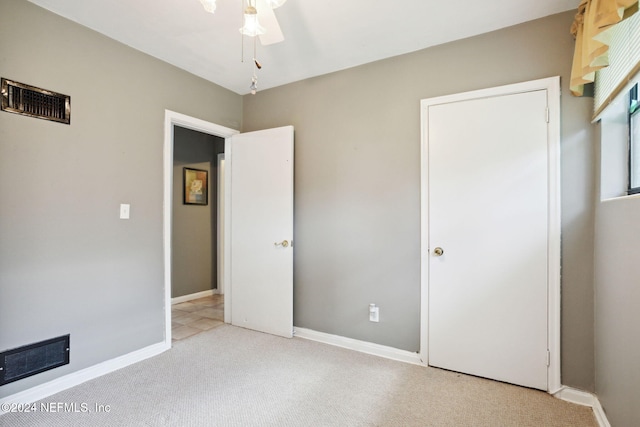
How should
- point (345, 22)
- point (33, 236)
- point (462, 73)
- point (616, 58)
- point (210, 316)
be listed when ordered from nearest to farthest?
1. point (616, 58)
2. point (33, 236)
3. point (345, 22)
4. point (462, 73)
5. point (210, 316)

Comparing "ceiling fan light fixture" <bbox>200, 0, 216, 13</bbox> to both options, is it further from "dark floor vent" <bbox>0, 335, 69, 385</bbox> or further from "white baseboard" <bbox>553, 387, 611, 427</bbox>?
"white baseboard" <bbox>553, 387, 611, 427</bbox>

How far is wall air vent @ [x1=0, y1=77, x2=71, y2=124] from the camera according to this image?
1839 millimetres

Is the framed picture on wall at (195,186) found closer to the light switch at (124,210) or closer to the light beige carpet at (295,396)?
the light switch at (124,210)

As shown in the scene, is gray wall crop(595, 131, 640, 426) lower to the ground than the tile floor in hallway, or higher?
higher

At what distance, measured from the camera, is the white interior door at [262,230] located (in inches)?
115

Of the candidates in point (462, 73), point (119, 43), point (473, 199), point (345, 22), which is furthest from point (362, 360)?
point (119, 43)

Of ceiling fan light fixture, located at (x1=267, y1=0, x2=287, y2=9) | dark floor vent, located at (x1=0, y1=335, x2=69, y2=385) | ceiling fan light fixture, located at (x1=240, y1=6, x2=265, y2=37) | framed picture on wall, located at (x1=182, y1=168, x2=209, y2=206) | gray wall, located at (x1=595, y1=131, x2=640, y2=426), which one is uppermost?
ceiling fan light fixture, located at (x1=267, y1=0, x2=287, y2=9)

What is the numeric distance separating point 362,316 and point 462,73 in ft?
6.96

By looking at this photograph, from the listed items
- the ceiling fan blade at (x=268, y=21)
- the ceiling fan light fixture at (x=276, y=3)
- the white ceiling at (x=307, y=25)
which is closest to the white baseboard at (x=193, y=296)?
the white ceiling at (x=307, y=25)

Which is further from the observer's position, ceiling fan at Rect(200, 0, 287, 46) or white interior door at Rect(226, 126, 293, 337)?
white interior door at Rect(226, 126, 293, 337)

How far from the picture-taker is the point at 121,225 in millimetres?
2355

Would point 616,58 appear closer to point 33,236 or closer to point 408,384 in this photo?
point 408,384

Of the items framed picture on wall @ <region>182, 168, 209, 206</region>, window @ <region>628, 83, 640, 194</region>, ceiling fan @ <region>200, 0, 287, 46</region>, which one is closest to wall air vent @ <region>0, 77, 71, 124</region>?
ceiling fan @ <region>200, 0, 287, 46</region>

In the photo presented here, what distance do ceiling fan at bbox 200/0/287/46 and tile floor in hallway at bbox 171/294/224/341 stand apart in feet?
8.93
